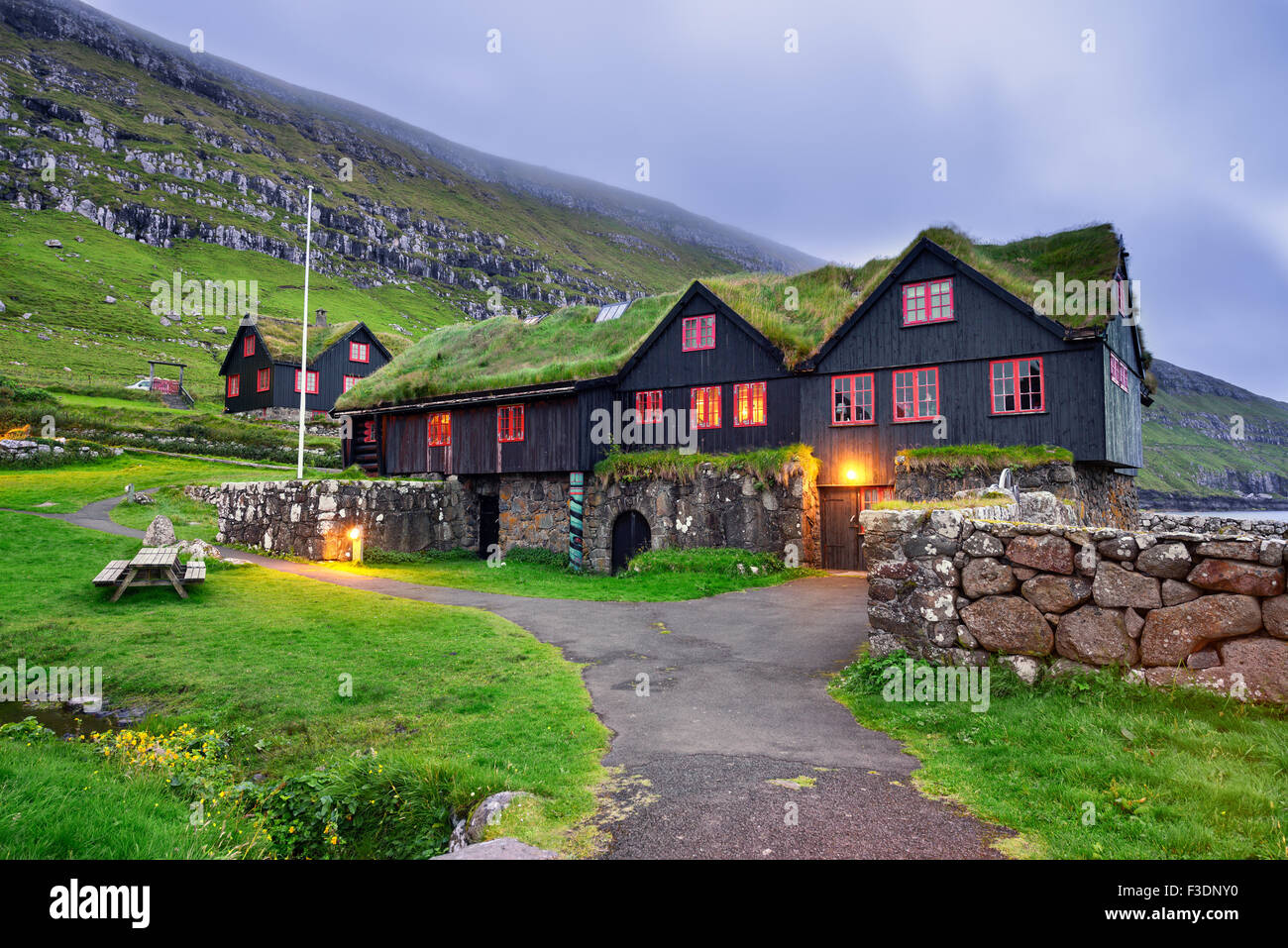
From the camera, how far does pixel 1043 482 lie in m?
20.3

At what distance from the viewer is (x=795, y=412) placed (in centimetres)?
2502

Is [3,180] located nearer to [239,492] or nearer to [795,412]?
[239,492]

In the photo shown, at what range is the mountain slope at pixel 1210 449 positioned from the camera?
107 m

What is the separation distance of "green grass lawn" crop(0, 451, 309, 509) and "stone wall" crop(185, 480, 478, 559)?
427 centimetres

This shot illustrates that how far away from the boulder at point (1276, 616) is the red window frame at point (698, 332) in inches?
846

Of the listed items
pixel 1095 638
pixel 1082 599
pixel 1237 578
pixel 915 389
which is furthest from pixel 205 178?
pixel 1237 578

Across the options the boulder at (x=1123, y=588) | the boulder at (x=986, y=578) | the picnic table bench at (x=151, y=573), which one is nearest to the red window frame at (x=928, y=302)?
the boulder at (x=986, y=578)

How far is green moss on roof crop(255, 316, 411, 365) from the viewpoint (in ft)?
191

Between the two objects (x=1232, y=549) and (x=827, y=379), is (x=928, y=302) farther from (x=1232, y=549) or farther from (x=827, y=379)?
(x=1232, y=549)

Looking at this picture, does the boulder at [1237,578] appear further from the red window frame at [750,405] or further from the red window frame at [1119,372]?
the red window frame at [750,405]

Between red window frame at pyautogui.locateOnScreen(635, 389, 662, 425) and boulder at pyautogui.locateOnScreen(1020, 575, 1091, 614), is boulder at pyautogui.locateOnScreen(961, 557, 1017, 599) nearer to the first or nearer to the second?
boulder at pyautogui.locateOnScreen(1020, 575, 1091, 614)

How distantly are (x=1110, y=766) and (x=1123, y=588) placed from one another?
249 centimetres

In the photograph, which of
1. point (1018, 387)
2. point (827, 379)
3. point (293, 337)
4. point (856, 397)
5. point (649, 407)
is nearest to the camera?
point (1018, 387)
